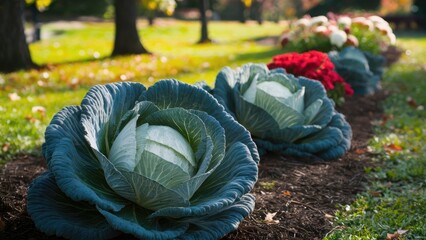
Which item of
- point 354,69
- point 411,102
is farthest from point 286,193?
point 411,102

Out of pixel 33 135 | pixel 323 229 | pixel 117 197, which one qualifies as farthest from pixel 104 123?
pixel 33 135

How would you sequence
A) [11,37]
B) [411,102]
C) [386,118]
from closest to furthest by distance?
[386,118] → [411,102] → [11,37]

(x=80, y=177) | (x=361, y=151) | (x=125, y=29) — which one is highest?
(x=80, y=177)

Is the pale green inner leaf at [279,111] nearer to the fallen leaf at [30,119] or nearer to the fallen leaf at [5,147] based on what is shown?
the fallen leaf at [5,147]

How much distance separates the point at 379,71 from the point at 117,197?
7674mm

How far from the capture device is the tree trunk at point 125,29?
13516mm

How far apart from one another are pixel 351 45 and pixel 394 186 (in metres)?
5.61

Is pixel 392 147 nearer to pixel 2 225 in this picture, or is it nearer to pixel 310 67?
pixel 310 67

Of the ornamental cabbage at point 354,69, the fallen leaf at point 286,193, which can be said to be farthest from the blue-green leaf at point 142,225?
the ornamental cabbage at point 354,69

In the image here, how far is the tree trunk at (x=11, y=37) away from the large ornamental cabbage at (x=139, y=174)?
295 inches

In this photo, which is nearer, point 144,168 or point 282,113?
point 144,168

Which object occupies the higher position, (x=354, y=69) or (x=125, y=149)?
(x=125, y=149)

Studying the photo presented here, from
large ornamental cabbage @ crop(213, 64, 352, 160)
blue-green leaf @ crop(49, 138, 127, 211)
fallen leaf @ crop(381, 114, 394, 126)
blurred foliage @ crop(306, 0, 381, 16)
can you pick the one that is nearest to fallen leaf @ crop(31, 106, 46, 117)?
large ornamental cabbage @ crop(213, 64, 352, 160)

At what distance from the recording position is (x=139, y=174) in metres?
2.83
